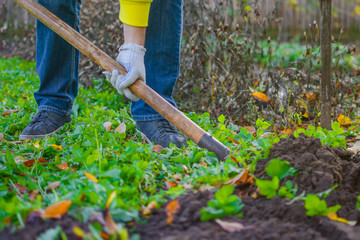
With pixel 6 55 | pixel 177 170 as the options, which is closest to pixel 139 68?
pixel 177 170

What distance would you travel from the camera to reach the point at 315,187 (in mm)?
1362

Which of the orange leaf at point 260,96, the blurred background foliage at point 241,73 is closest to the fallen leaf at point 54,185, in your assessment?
the blurred background foliage at point 241,73

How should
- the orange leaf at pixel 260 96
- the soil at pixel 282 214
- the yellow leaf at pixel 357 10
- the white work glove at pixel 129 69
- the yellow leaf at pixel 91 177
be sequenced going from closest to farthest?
the soil at pixel 282 214
the yellow leaf at pixel 91 177
the white work glove at pixel 129 69
the orange leaf at pixel 260 96
the yellow leaf at pixel 357 10

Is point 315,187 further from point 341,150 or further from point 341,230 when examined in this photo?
point 341,150

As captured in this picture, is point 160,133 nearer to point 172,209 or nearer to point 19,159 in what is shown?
point 19,159

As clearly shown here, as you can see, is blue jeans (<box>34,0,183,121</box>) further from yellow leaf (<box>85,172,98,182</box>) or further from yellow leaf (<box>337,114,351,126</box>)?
yellow leaf (<box>337,114,351,126</box>)

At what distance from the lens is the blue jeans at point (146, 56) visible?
2430 mm

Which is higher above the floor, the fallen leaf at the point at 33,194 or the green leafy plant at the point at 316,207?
the green leafy plant at the point at 316,207

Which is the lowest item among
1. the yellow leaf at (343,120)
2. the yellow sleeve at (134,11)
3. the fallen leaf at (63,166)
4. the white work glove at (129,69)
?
the yellow leaf at (343,120)

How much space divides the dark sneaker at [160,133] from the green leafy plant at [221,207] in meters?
0.95

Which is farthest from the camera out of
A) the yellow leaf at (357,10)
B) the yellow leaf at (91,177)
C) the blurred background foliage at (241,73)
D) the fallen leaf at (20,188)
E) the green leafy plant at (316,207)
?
the yellow leaf at (357,10)

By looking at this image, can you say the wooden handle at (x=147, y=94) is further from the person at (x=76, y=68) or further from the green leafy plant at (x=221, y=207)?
the green leafy plant at (x=221, y=207)

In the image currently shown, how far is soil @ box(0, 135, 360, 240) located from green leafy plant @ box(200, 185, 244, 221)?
0.08ft

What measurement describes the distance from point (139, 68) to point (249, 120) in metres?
1.15
